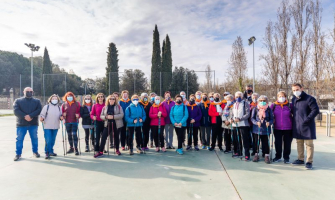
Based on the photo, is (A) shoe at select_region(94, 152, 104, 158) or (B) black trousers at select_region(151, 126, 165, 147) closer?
(A) shoe at select_region(94, 152, 104, 158)

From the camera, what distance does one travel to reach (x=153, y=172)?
407cm

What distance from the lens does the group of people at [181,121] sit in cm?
466

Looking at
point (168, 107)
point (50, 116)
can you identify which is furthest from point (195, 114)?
point (50, 116)

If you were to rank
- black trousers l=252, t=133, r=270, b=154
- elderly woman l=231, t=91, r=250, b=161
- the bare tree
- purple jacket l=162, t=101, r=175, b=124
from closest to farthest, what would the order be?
black trousers l=252, t=133, r=270, b=154
elderly woman l=231, t=91, r=250, b=161
purple jacket l=162, t=101, r=175, b=124
the bare tree

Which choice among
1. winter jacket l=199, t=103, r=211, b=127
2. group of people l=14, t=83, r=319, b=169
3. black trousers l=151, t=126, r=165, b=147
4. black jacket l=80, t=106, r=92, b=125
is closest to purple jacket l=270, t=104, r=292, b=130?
group of people l=14, t=83, r=319, b=169

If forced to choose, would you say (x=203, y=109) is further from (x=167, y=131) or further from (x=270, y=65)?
(x=270, y=65)

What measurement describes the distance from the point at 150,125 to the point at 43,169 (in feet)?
9.09

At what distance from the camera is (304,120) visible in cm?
436

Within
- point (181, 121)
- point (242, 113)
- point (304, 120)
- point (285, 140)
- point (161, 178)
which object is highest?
point (242, 113)

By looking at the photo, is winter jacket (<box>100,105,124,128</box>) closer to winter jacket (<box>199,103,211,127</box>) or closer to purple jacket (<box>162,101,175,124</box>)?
purple jacket (<box>162,101,175,124</box>)

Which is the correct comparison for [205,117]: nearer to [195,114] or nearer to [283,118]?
[195,114]

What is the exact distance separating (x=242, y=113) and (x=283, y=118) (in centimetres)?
92

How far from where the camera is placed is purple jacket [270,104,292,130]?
4.66 m

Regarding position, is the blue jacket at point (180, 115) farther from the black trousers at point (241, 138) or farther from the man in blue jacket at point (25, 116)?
the man in blue jacket at point (25, 116)
